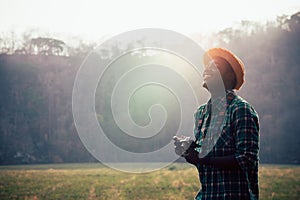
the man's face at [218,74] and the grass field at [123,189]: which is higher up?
the man's face at [218,74]

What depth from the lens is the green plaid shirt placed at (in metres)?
2.39

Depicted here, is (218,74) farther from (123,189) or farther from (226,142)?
(123,189)

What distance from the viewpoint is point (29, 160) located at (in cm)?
4288

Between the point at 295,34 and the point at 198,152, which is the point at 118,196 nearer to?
the point at 198,152

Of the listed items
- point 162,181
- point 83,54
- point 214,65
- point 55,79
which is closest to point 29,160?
point 55,79

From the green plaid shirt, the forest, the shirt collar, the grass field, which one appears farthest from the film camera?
the forest

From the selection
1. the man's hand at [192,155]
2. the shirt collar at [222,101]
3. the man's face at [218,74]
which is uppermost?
the man's face at [218,74]

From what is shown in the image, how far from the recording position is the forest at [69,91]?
143 feet

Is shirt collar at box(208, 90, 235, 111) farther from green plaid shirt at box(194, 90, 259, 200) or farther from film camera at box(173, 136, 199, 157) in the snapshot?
film camera at box(173, 136, 199, 157)

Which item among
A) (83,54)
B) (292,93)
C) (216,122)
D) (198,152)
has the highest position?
(83,54)

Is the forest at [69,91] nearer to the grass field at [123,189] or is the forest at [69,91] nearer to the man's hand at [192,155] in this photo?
the grass field at [123,189]

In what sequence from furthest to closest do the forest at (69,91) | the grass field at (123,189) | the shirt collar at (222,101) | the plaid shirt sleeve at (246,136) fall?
the forest at (69,91) < the grass field at (123,189) < the shirt collar at (222,101) < the plaid shirt sleeve at (246,136)

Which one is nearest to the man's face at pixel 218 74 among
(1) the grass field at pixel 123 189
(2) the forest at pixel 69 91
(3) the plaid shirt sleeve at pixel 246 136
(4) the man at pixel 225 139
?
(4) the man at pixel 225 139

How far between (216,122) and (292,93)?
4509 cm
